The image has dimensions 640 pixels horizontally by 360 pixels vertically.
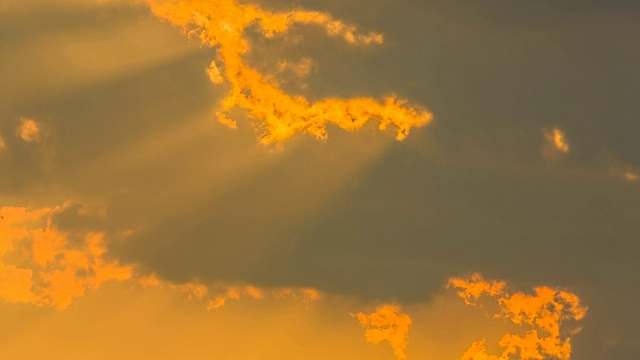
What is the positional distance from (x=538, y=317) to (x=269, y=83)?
3.22 meters

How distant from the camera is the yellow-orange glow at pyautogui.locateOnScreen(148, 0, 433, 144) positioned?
18.5ft

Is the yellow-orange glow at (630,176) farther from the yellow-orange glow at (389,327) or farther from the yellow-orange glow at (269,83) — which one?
the yellow-orange glow at (389,327)

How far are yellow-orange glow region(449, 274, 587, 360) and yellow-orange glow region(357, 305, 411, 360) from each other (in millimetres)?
593

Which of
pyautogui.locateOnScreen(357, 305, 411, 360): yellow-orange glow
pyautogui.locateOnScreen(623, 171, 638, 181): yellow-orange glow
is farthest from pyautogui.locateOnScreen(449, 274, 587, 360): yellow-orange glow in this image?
pyautogui.locateOnScreen(623, 171, 638, 181): yellow-orange glow

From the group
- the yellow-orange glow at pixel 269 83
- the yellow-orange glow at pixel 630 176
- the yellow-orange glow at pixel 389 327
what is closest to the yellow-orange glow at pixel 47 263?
the yellow-orange glow at pixel 269 83

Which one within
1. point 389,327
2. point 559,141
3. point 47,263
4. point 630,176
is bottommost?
point 389,327

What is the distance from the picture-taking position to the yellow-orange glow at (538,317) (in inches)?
223

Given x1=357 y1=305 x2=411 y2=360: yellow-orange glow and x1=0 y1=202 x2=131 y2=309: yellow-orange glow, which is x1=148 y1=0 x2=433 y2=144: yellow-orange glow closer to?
x1=357 y1=305 x2=411 y2=360: yellow-orange glow

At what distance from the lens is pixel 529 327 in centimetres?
568

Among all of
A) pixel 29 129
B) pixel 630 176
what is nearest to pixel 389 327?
pixel 630 176

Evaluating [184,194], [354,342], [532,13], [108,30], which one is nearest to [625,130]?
[532,13]

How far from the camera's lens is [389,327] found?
563 cm

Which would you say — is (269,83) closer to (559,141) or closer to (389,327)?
(389,327)

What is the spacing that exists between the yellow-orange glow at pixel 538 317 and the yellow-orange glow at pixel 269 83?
5.15ft
